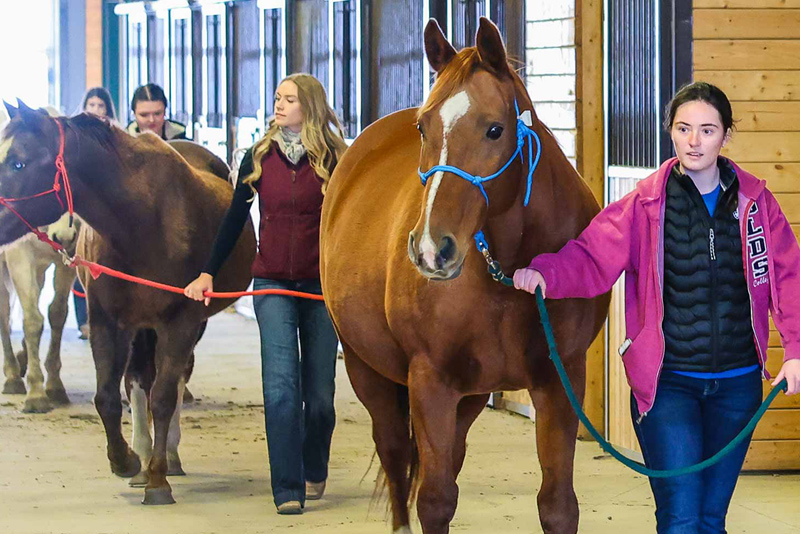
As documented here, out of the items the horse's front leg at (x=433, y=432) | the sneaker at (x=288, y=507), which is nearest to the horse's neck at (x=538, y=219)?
the horse's front leg at (x=433, y=432)

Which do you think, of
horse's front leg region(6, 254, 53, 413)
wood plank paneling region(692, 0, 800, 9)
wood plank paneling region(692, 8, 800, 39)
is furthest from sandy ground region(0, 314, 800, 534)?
wood plank paneling region(692, 0, 800, 9)

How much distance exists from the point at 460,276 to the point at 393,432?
1.17 meters

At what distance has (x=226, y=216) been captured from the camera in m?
5.04

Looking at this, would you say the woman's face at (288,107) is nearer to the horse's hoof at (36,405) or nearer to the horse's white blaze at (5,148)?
the horse's white blaze at (5,148)

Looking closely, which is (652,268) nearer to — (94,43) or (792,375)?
(792,375)

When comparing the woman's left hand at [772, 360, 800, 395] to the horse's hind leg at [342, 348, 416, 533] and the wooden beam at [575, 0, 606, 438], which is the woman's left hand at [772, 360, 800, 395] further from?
the wooden beam at [575, 0, 606, 438]

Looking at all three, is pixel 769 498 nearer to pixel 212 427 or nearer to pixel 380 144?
pixel 380 144

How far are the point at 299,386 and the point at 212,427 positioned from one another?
1.95 m

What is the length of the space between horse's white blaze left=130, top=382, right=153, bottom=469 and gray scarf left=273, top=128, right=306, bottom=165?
1318mm

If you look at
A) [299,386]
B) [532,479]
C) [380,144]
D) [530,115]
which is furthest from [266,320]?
[530,115]

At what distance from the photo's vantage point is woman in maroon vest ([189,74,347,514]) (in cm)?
494

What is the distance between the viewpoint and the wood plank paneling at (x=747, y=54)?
526cm

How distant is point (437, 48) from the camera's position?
332 centimetres

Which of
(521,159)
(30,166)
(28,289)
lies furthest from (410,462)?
(28,289)
